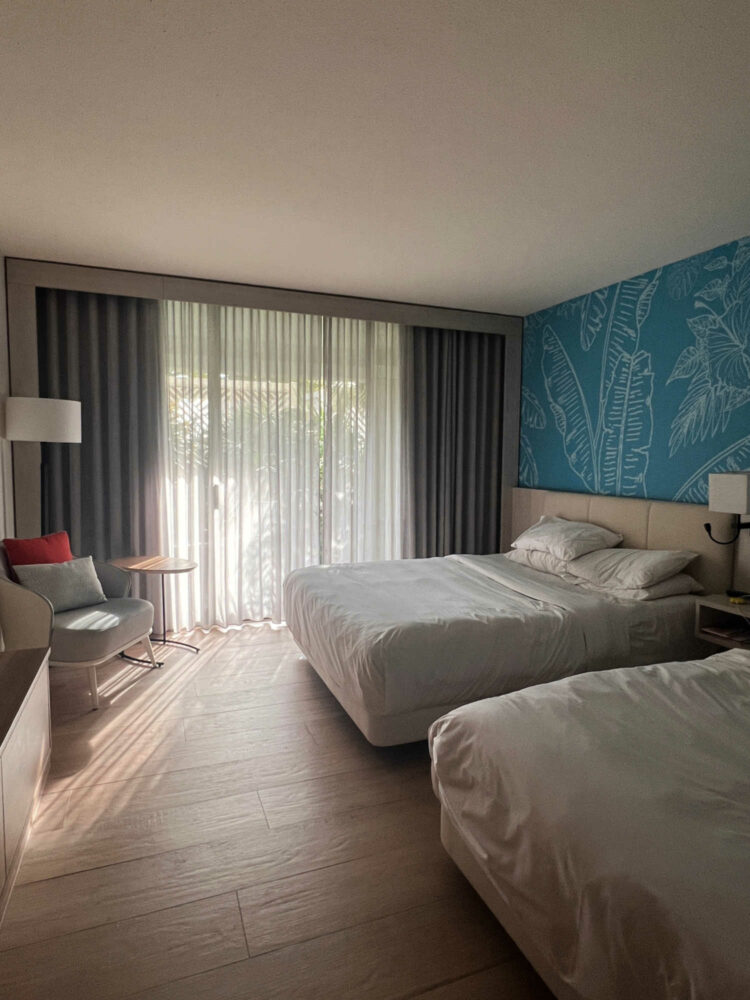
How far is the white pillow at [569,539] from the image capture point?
3623 mm

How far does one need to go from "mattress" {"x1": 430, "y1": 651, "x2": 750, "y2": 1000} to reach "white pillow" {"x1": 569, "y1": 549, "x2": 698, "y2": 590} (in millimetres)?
1153

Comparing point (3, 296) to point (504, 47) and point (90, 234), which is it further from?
point (504, 47)

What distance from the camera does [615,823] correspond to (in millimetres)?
1238

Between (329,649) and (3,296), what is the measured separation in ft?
9.67

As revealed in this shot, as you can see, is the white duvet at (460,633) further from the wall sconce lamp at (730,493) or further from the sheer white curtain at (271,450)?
the sheer white curtain at (271,450)

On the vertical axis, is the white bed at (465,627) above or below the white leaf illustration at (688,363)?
below

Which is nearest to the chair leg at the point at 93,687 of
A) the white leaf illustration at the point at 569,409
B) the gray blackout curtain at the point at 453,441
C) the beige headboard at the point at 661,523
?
the gray blackout curtain at the point at 453,441

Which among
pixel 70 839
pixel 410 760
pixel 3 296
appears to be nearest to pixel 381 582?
pixel 410 760

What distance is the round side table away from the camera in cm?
361

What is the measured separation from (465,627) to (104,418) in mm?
2918

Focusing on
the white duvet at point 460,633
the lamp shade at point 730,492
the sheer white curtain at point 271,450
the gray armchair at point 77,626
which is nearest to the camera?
the white duvet at point 460,633

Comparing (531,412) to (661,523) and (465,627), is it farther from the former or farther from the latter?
(465,627)

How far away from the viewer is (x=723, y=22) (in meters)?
1.59

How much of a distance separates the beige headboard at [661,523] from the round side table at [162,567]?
2.73m
